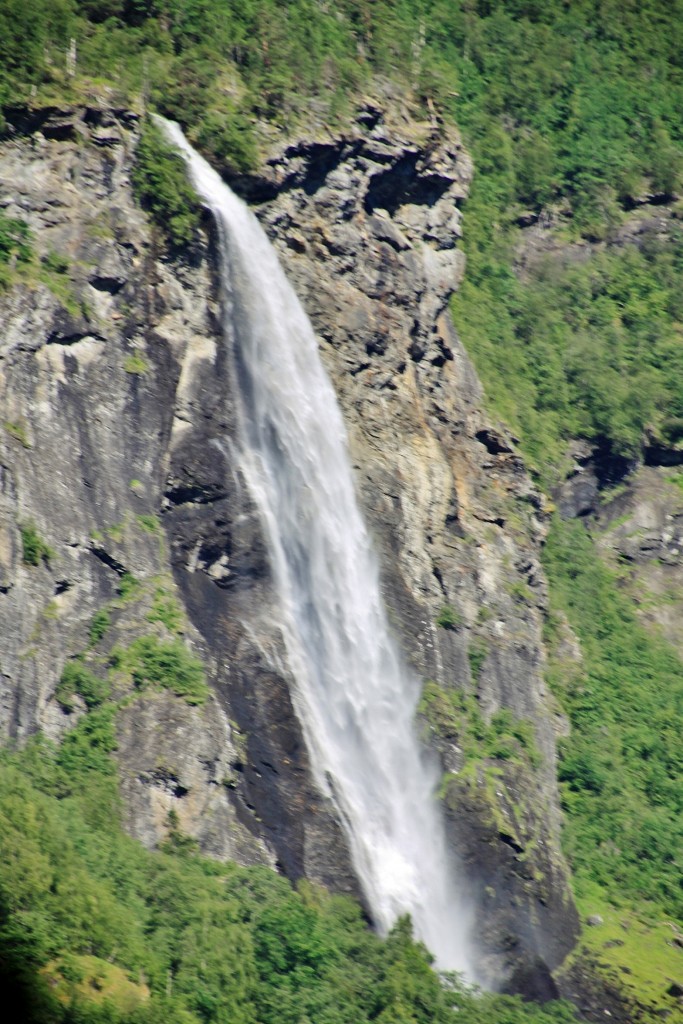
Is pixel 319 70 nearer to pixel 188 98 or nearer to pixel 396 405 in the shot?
pixel 188 98

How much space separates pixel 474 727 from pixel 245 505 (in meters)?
9.90

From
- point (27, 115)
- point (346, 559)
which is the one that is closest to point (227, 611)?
point (346, 559)

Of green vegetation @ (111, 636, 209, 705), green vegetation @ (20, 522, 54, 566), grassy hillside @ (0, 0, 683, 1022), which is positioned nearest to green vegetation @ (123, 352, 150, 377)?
grassy hillside @ (0, 0, 683, 1022)

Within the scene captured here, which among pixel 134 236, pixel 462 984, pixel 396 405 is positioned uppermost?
pixel 134 236

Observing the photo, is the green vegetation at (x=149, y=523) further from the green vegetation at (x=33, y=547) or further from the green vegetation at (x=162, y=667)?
the green vegetation at (x=33, y=547)

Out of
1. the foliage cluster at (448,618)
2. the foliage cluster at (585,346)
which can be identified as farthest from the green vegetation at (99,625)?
the foliage cluster at (585,346)

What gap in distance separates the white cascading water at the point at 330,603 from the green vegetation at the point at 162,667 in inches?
112

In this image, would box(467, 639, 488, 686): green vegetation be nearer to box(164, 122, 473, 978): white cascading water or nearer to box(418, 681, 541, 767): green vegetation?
box(418, 681, 541, 767): green vegetation

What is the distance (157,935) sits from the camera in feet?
133

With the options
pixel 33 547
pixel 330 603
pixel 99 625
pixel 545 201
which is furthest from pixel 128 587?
pixel 545 201

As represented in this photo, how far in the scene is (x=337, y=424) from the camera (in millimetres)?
52594

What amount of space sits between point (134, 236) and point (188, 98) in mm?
5710

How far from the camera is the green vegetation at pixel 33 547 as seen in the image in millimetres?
43938

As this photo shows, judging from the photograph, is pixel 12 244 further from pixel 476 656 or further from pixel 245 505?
pixel 476 656
